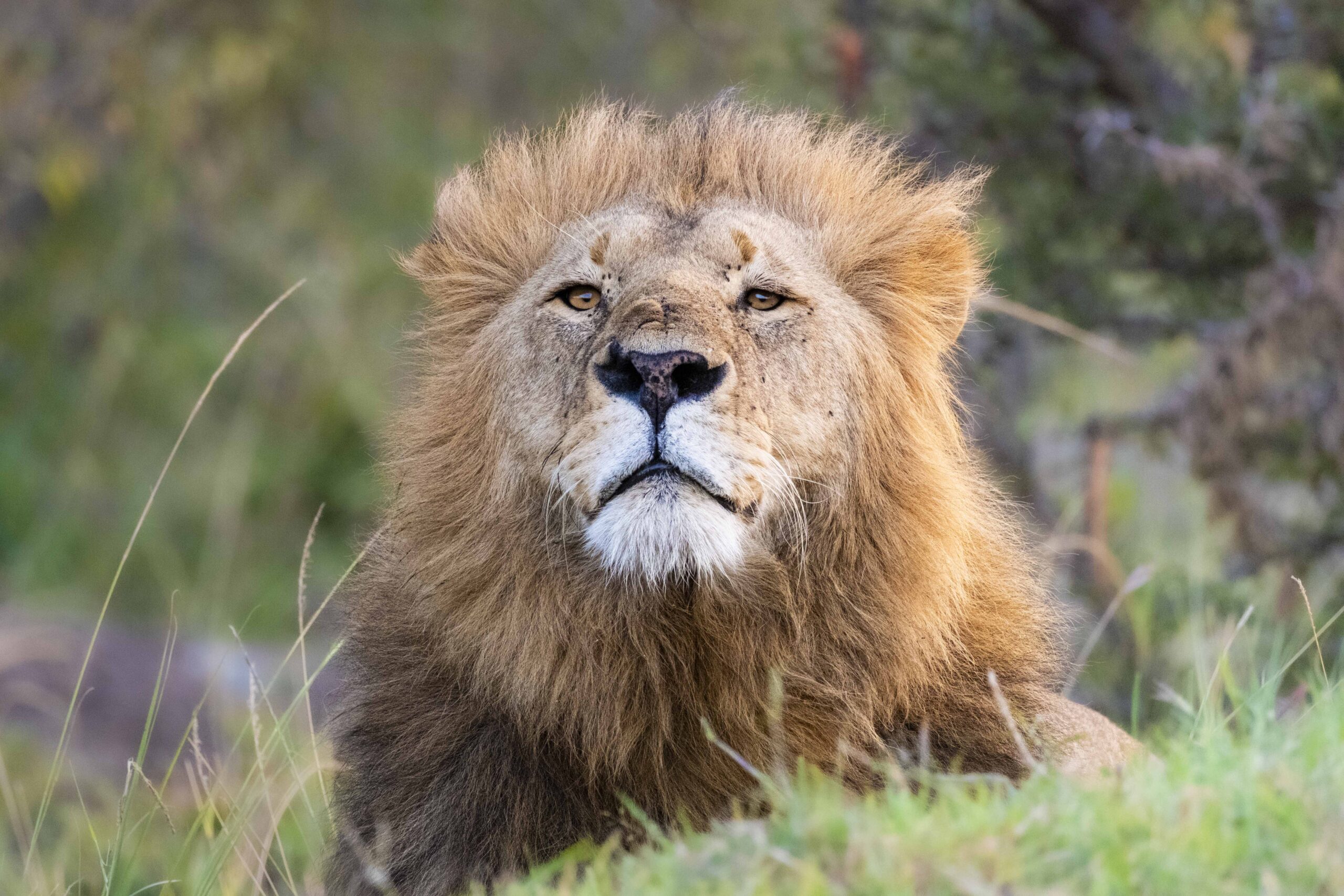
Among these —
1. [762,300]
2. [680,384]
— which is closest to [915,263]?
[762,300]

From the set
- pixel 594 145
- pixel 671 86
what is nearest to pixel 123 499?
pixel 671 86

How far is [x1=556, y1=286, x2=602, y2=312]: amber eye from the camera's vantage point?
3133 mm

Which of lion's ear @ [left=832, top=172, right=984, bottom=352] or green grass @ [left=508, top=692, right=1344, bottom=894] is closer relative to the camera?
green grass @ [left=508, top=692, right=1344, bottom=894]

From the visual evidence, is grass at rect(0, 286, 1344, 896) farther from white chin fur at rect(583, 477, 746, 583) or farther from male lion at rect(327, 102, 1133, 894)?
white chin fur at rect(583, 477, 746, 583)

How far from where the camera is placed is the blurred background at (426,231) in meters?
5.27

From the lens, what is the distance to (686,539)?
2713mm

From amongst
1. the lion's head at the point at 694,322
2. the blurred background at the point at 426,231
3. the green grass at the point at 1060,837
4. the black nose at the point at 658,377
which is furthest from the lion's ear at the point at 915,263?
the green grass at the point at 1060,837

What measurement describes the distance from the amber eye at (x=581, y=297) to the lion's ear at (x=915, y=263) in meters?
0.51

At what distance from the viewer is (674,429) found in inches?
106

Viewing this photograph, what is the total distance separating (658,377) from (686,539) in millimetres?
277

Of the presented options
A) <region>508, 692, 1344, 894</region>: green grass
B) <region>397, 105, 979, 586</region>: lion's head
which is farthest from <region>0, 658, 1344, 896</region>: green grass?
→ <region>397, 105, 979, 586</region>: lion's head

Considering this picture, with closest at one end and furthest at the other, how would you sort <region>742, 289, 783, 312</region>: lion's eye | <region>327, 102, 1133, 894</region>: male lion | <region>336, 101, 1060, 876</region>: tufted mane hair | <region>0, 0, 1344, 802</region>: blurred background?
1. <region>327, 102, 1133, 894</region>: male lion
2. <region>336, 101, 1060, 876</region>: tufted mane hair
3. <region>742, 289, 783, 312</region>: lion's eye
4. <region>0, 0, 1344, 802</region>: blurred background

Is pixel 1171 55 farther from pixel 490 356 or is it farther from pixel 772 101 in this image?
pixel 490 356

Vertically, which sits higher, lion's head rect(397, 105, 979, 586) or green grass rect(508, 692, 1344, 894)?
lion's head rect(397, 105, 979, 586)
